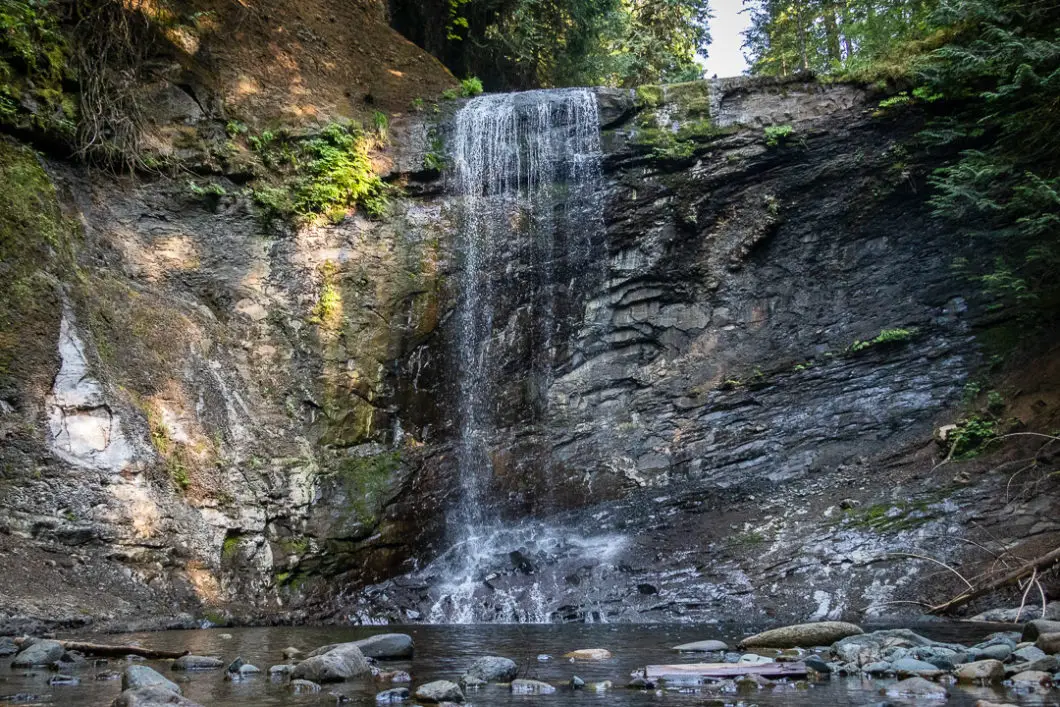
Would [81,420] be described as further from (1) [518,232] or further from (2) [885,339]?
(2) [885,339]

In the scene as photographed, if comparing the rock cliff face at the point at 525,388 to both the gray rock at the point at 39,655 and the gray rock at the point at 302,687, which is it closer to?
the gray rock at the point at 39,655

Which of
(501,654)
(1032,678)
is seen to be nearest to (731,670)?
(1032,678)

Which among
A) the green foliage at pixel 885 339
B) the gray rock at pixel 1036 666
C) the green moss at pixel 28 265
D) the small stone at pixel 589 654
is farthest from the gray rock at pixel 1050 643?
the green moss at pixel 28 265

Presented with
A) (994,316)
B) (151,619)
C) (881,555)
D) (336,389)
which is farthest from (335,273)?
(994,316)

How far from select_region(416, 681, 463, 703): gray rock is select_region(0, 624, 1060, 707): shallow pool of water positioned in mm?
101

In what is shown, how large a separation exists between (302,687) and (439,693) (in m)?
0.95

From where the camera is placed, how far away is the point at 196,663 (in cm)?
545

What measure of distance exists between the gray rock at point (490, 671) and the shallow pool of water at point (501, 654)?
0.35 feet

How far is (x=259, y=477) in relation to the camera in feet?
34.8

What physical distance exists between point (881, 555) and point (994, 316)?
15.2 ft

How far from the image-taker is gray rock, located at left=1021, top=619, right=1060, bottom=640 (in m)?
5.37

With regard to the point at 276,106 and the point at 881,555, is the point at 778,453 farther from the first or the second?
the point at 276,106

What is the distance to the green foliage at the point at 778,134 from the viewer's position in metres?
13.2

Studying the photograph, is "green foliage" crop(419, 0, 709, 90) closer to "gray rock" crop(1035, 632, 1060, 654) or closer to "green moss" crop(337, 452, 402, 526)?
"green moss" crop(337, 452, 402, 526)
